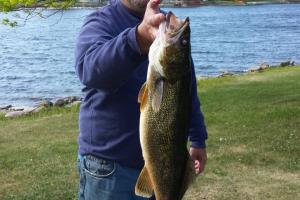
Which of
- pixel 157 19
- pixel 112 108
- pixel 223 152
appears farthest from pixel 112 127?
pixel 223 152

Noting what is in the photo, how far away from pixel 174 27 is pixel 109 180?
1.20 metres

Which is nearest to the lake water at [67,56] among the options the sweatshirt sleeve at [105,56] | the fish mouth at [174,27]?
the sweatshirt sleeve at [105,56]

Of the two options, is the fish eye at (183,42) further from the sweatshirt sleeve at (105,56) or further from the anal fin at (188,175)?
the anal fin at (188,175)

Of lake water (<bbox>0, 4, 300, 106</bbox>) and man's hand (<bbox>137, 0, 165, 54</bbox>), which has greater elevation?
man's hand (<bbox>137, 0, 165, 54</bbox>)

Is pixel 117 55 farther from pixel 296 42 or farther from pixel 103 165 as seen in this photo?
pixel 296 42

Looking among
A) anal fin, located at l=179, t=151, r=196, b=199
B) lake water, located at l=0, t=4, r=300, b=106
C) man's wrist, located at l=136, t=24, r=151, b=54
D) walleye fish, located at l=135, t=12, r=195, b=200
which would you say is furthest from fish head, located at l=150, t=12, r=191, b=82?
lake water, located at l=0, t=4, r=300, b=106

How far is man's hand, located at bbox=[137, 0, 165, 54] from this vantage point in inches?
87.0

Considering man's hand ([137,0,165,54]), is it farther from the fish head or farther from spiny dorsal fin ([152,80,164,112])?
spiny dorsal fin ([152,80,164,112])

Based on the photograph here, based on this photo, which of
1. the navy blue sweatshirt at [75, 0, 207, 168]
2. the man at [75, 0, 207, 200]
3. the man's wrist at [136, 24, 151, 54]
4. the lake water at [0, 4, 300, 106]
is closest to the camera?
the man's wrist at [136, 24, 151, 54]

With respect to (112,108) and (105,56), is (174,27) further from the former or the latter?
(112,108)

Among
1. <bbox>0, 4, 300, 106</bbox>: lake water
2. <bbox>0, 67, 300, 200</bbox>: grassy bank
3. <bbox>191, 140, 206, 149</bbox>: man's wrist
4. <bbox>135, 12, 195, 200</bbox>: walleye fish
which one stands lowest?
<bbox>0, 4, 300, 106</bbox>: lake water

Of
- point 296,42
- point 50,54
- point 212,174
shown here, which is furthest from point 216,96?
point 296,42

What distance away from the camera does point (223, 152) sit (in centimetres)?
862

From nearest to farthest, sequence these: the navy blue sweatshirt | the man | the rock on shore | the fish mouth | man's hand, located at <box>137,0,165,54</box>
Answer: the fish mouth, man's hand, located at <box>137,0,165,54</box>, the navy blue sweatshirt, the man, the rock on shore
